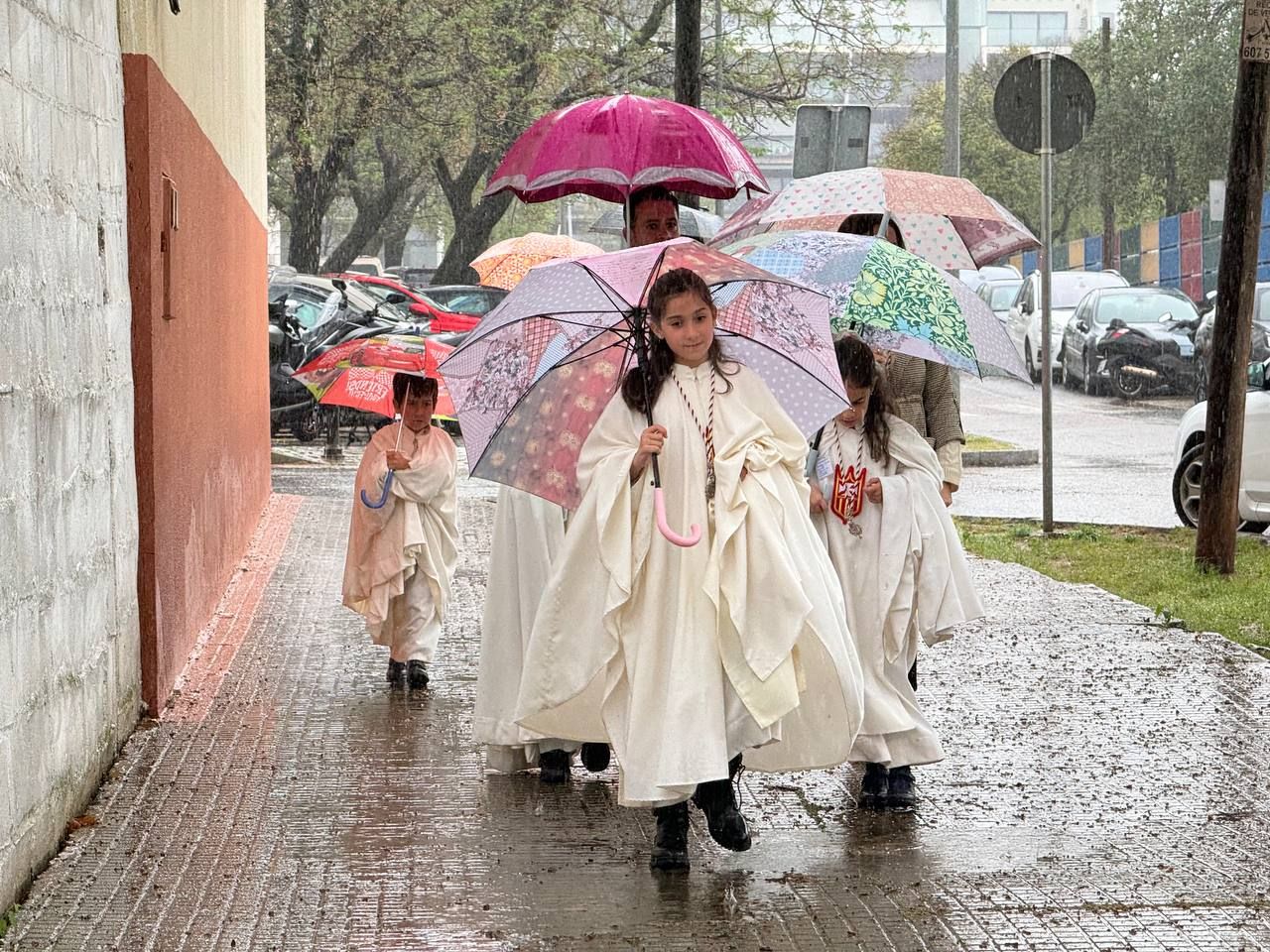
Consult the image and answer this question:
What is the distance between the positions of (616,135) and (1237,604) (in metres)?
4.48

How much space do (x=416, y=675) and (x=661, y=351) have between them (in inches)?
119

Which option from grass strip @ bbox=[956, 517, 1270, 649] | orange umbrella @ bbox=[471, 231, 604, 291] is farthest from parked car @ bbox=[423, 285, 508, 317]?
orange umbrella @ bbox=[471, 231, 604, 291]

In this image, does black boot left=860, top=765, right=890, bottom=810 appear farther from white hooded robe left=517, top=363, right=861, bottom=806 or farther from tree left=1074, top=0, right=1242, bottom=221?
tree left=1074, top=0, right=1242, bottom=221

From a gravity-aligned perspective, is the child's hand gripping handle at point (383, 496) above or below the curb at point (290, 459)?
above

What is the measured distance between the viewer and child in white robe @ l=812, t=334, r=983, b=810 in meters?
6.28

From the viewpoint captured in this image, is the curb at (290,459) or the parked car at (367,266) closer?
the curb at (290,459)

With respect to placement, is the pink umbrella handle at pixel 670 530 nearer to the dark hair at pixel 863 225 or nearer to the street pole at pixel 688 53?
the dark hair at pixel 863 225

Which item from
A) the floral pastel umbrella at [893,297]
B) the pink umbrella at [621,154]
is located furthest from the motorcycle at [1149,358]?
the floral pastel umbrella at [893,297]

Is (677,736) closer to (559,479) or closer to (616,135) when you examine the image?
(559,479)

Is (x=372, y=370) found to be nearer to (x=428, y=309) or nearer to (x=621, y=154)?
(x=621, y=154)

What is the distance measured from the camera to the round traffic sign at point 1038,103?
13227 mm

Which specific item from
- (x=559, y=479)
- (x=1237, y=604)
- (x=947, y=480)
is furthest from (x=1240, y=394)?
(x=559, y=479)

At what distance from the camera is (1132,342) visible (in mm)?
28109

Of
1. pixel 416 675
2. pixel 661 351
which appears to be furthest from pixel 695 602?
pixel 416 675
